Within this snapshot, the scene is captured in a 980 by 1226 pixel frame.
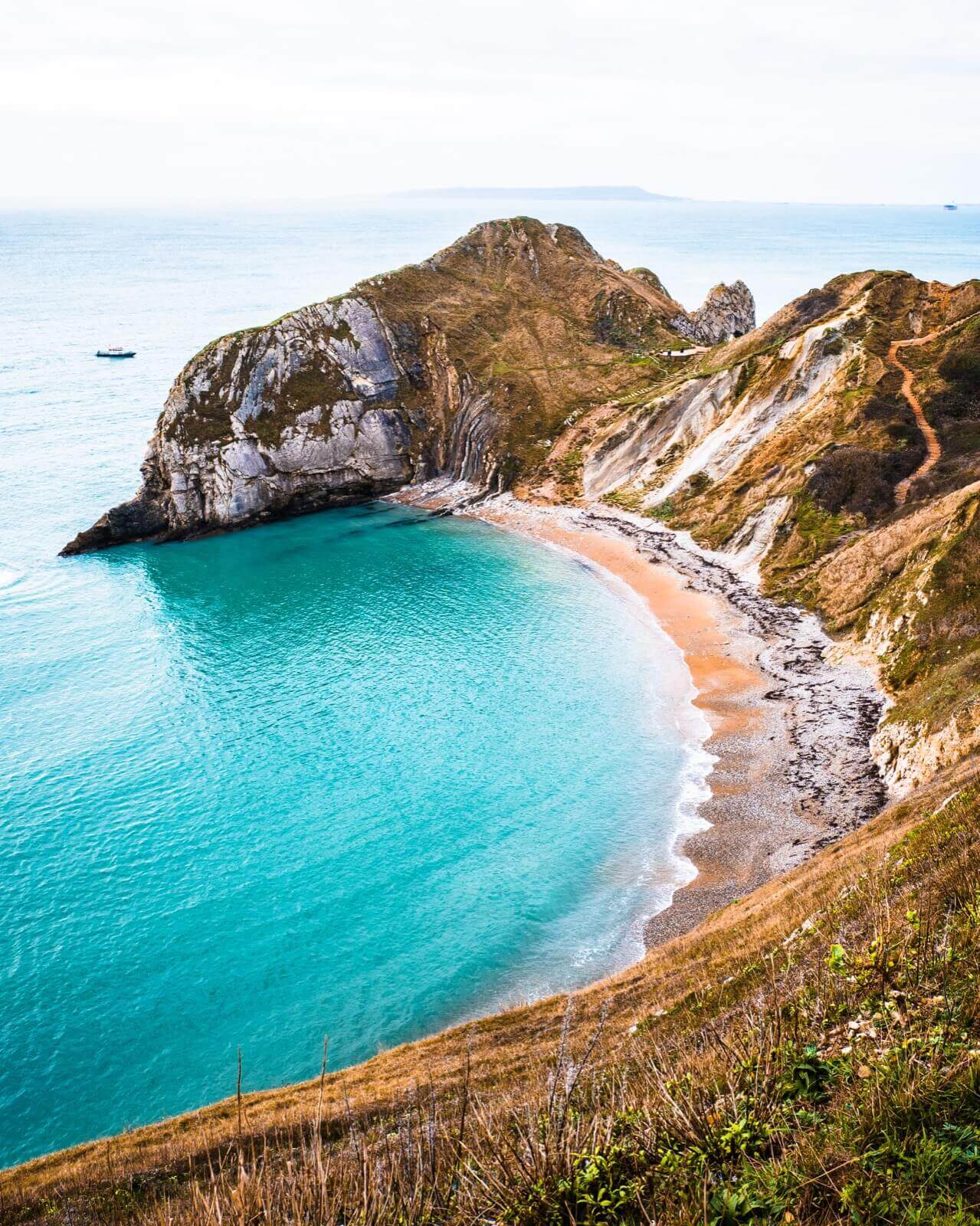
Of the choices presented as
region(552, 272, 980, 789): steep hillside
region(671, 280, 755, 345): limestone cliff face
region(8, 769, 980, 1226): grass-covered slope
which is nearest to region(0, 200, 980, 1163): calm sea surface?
region(552, 272, 980, 789): steep hillside

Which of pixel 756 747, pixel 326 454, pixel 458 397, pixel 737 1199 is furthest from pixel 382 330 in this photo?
pixel 737 1199

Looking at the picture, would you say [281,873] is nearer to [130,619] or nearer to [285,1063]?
[285,1063]

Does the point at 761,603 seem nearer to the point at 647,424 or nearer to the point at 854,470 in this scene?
the point at 854,470

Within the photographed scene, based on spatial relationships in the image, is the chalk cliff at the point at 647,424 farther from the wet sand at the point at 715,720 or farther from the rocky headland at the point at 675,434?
the wet sand at the point at 715,720

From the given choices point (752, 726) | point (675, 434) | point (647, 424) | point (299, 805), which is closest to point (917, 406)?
point (675, 434)

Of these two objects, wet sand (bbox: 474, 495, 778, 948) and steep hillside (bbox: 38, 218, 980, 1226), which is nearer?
steep hillside (bbox: 38, 218, 980, 1226)

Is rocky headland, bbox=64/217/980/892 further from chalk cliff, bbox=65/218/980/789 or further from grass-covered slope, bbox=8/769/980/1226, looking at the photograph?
grass-covered slope, bbox=8/769/980/1226
